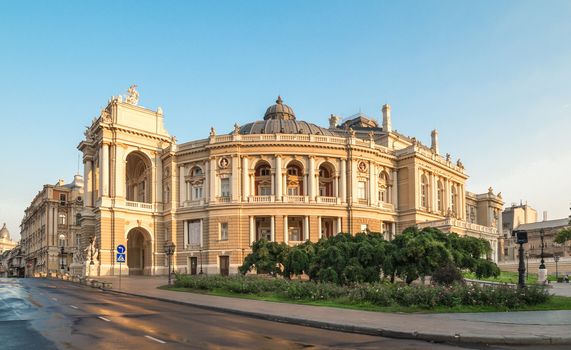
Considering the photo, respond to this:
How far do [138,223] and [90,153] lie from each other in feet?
41.4

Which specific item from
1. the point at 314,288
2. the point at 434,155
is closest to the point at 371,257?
the point at 314,288

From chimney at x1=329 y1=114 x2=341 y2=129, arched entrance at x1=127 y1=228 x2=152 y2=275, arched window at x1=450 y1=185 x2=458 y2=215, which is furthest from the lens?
chimney at x1=329 y1=114 x2=341 y2=129

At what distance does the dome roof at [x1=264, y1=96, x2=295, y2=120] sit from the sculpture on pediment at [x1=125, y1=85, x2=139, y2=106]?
20.1m

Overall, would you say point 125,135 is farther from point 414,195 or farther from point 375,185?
point 414,195

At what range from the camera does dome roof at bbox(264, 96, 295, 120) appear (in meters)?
81.0

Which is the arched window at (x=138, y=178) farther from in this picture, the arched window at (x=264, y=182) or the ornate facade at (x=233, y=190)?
the arched window at (x=264, y=182)

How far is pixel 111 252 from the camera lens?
64.1 metres

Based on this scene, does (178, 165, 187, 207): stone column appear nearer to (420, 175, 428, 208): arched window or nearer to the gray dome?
the gray dome

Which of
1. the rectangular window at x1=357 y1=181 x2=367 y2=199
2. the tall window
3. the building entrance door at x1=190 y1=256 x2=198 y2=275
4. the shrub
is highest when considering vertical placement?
the rectangular window at x1=357 y1=181 x2=367 y2=199

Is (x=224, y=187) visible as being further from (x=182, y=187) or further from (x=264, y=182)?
(x=182, y=187)

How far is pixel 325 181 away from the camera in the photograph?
6825 cm

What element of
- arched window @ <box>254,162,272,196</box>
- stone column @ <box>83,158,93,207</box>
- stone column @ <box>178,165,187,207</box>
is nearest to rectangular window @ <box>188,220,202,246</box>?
stone column @ <box>178,165,187,207</box>

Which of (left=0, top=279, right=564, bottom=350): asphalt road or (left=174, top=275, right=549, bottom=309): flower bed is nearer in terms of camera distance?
(left=0, top=279, right=564, bottom=350): asphalt road

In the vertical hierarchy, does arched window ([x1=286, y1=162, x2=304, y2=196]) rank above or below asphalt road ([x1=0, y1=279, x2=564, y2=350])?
above
